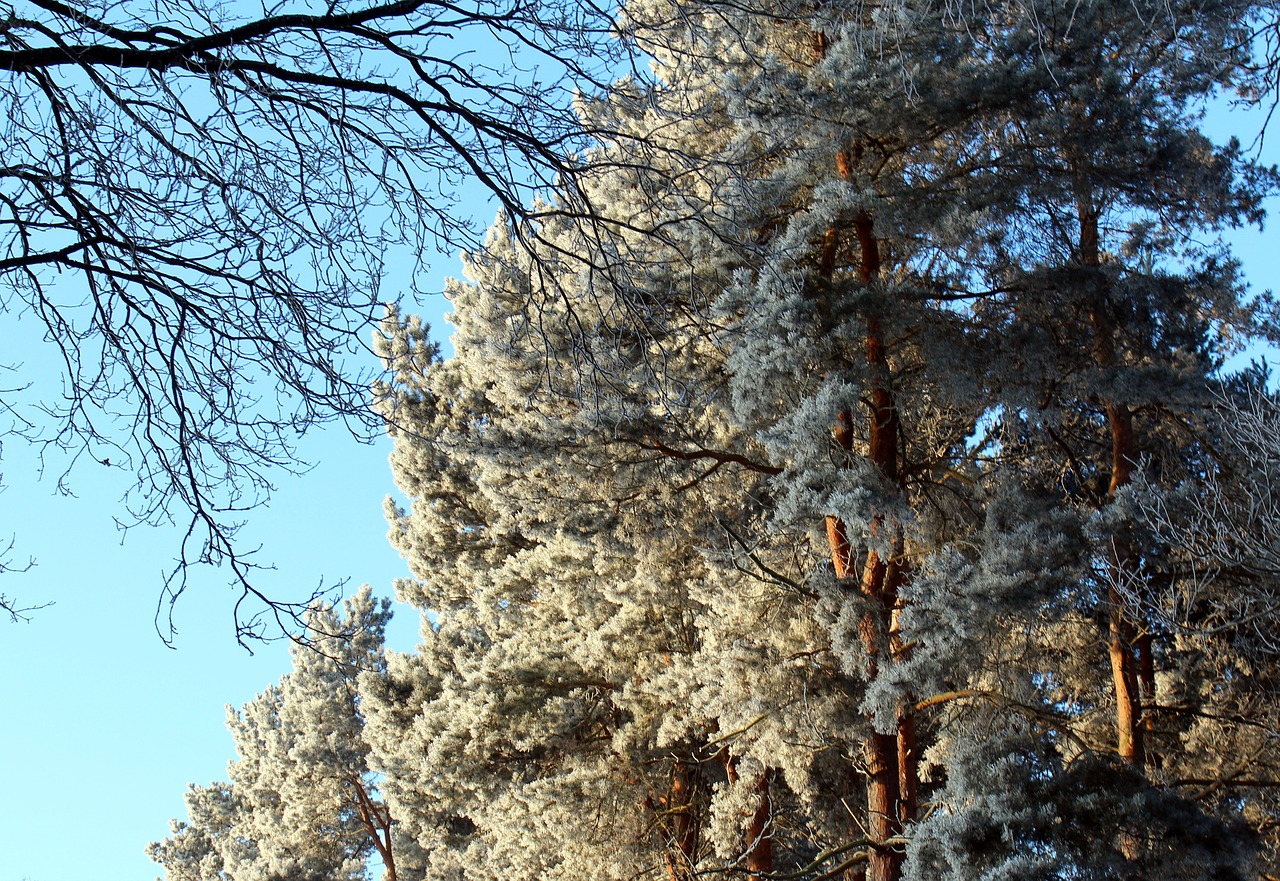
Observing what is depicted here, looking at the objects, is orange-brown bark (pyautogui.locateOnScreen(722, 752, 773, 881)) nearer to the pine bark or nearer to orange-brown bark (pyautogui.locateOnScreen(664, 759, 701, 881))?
orange-brown bark (pyautogui.locateOnScreen(664, 759, 701, 881))

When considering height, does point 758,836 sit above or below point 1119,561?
below

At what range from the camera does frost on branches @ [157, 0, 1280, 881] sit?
8922 millimetres

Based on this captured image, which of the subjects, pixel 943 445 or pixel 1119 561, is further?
pixel 943 445

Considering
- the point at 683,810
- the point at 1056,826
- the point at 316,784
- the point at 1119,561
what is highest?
the point at 316,784

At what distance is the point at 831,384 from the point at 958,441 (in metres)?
3.92

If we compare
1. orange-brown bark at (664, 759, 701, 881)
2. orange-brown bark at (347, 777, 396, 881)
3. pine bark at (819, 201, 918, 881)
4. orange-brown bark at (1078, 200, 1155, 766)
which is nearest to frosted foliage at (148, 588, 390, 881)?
orange-brown bark at (347, 777, 396, 881)

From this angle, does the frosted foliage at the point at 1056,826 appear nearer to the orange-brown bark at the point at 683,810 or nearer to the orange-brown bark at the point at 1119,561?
the orange-brown bark at the point at 1119,561

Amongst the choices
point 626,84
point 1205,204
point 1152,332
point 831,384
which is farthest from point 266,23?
point 1205,204

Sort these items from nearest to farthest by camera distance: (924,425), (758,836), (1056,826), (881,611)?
1. (1056,826)
2. (881,611)
3. (924,425)
4. (758,836)

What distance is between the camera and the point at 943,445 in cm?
1204

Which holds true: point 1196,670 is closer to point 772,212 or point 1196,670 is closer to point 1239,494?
point 1239,494

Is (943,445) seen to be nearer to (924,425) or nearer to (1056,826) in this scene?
(924,425)

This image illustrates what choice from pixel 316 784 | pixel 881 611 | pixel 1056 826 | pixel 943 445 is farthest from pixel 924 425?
pixel 316 784

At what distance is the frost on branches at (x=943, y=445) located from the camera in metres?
8.92
